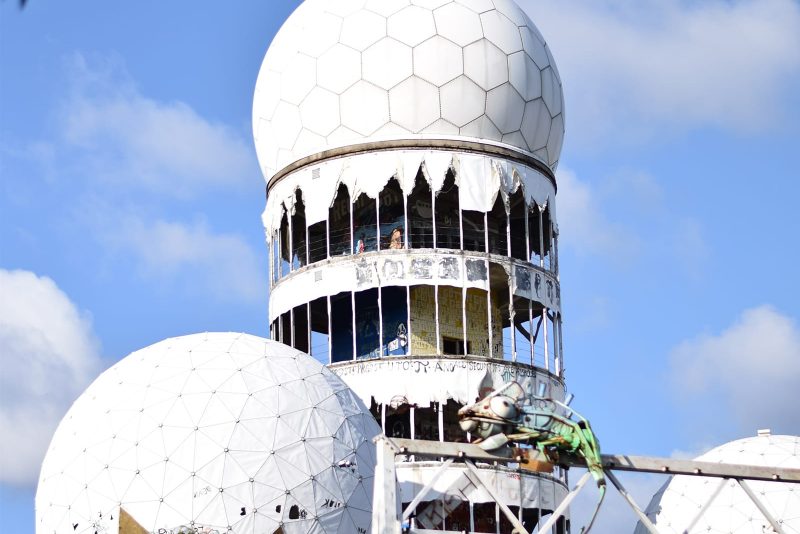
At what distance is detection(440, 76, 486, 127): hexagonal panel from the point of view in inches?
2315

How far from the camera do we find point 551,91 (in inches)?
2442

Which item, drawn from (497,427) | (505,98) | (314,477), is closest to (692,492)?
(505,98)

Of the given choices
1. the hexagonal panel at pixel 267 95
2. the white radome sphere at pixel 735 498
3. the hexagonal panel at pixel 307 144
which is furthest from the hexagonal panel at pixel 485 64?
the white radome sphere at pixel 735 498

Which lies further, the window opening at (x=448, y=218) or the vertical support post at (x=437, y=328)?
the window opening at (x=448, y=218)

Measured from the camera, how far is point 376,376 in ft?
187

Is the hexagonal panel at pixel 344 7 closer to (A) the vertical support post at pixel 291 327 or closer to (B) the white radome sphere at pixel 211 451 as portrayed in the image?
(A) the vertical support post at pixel 291 327

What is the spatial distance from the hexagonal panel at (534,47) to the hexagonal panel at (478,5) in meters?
1.57

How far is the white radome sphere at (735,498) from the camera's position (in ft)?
197

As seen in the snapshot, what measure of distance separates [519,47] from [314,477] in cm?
2113

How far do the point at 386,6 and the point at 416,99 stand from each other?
4.10m

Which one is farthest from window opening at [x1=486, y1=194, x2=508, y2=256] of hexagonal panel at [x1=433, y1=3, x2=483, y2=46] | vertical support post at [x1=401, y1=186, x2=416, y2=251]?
hexagonal panel at [x1=433, y1=3, x2=483, y2=46]

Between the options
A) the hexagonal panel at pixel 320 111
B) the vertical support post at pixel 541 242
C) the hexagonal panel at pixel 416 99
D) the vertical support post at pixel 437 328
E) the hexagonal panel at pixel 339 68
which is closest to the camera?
the vertical support post at pixel 437 328

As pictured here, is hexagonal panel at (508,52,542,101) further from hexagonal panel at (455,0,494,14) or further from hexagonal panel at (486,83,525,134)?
hexagonal panel at (455,0,494,14)

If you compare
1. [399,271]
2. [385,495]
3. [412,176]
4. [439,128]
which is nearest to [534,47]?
[439,128]
